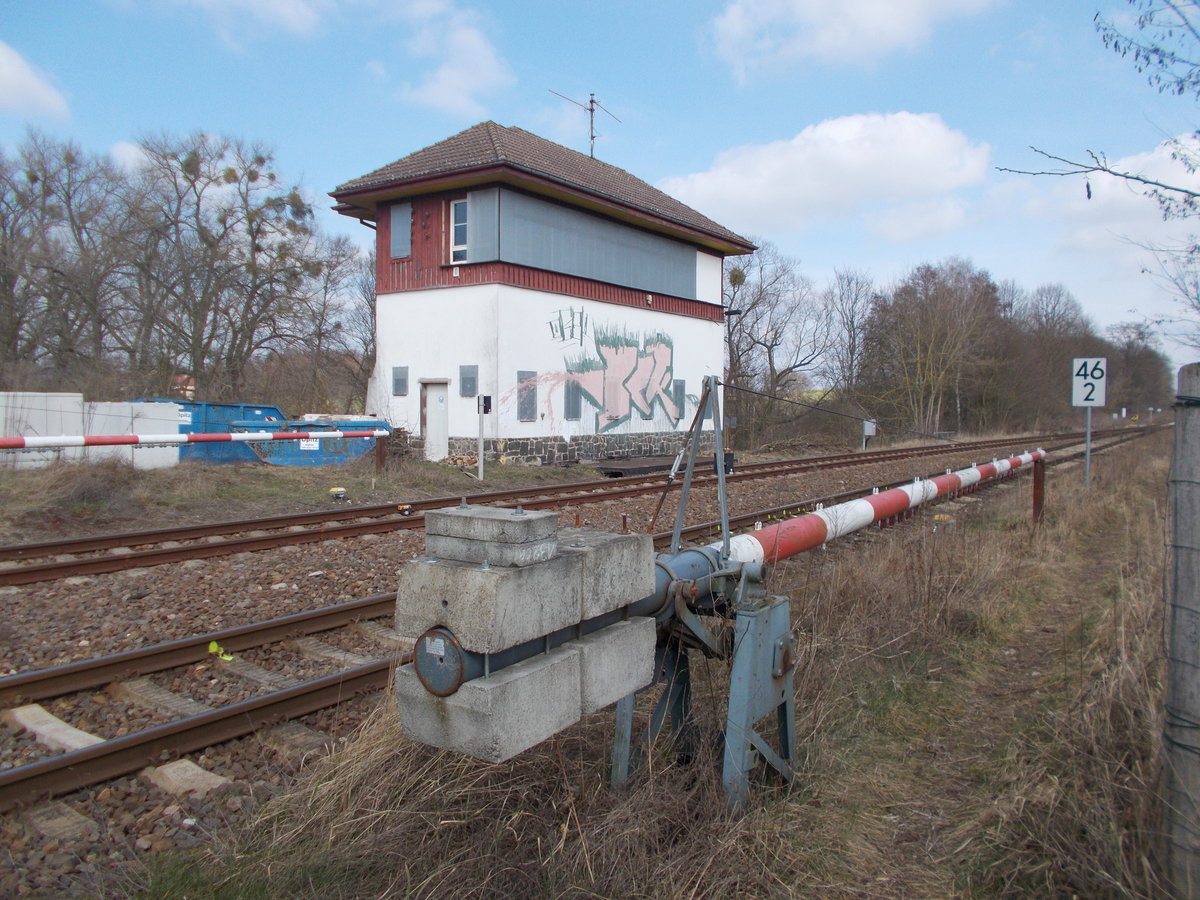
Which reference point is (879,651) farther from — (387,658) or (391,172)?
(391,172)

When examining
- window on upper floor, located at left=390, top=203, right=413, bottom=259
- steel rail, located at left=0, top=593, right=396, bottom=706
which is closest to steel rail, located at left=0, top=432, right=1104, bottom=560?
steel rail, located at left=0, top=593, right=396, bottom=706

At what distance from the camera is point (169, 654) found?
5191 millimetres

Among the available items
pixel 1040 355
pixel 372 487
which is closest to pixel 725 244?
pixel 372 487

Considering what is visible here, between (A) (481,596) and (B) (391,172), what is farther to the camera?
(B) (391,172)

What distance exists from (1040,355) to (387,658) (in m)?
54.8

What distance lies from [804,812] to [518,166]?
18.3 meters

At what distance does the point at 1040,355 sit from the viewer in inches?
1991

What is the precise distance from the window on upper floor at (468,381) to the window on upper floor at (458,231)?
291 cm

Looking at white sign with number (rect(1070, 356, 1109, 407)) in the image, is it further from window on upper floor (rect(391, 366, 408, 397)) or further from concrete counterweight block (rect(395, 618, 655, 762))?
window on upper floor (rect(391, 366, 408, 397))

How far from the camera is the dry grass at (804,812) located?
2.60 meters

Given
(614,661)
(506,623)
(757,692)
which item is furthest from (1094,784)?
(506,623)

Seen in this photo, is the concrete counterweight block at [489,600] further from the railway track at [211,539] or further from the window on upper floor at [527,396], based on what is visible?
the window on upper floor at [527,396]

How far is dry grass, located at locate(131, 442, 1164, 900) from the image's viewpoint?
260 cm

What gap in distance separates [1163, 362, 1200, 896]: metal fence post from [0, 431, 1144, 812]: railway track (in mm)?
3826
